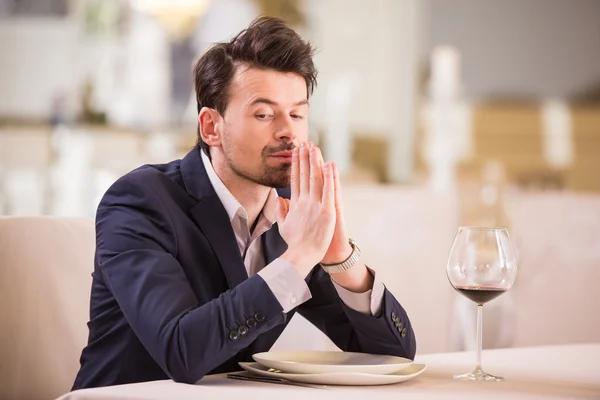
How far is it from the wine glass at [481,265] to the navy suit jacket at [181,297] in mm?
260

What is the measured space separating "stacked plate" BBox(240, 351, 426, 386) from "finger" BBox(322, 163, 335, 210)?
0.23 metres

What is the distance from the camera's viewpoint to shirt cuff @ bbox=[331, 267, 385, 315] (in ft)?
5.17

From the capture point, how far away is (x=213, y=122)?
174 cm

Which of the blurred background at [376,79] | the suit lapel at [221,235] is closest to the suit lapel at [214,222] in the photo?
the suit lapel at [221,235]

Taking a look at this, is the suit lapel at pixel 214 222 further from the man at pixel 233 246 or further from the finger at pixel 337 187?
the finger at pixel 337 187

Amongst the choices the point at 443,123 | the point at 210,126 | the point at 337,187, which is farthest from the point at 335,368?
the point at 443,123

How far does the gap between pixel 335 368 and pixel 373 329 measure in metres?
0.34

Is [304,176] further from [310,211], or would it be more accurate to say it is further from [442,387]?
[442,387]

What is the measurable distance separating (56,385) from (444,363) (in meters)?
0.74

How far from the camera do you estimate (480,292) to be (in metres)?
1.35

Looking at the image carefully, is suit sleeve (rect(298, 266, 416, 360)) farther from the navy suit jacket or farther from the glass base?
the glass base

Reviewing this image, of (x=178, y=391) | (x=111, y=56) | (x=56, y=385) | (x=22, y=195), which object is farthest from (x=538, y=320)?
(x=111, y=56)

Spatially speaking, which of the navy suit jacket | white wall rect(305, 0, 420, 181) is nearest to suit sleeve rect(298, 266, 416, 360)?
the navy suit jacket

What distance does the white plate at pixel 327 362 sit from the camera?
4.11 feet
